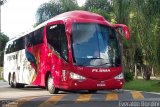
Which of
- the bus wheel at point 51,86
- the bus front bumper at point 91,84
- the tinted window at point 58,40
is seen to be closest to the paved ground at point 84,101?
the bus front bumper at point 91,84

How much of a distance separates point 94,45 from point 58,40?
1757mm

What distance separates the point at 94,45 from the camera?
1969 centimetres

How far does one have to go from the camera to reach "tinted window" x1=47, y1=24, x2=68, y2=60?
781 inches

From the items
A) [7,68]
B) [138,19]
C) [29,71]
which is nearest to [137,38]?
[138,19]

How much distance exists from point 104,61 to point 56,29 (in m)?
2.77

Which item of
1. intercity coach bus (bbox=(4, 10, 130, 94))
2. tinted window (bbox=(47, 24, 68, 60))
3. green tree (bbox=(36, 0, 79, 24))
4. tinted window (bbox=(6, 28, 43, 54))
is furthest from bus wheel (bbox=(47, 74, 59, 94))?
green tree (bbox=(36, 0, 79, 24))

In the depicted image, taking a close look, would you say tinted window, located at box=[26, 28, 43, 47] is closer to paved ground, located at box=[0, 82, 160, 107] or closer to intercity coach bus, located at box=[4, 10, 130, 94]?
intercity coach bus, located at box=[4, 10, 130, 94]

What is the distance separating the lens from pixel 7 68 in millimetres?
33375

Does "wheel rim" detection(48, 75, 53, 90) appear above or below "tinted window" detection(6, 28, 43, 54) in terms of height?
below

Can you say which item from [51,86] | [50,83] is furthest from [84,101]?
[50,83]

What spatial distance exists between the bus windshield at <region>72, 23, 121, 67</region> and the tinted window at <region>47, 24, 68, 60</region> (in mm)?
532

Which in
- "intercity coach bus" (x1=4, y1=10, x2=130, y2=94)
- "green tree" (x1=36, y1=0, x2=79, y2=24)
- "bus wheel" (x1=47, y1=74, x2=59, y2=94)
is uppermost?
"green tree" (x1=36, y1=0, x2=79, y2=24)

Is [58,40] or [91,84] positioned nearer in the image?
[91,84]

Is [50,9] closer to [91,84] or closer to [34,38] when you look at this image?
[34,38]
